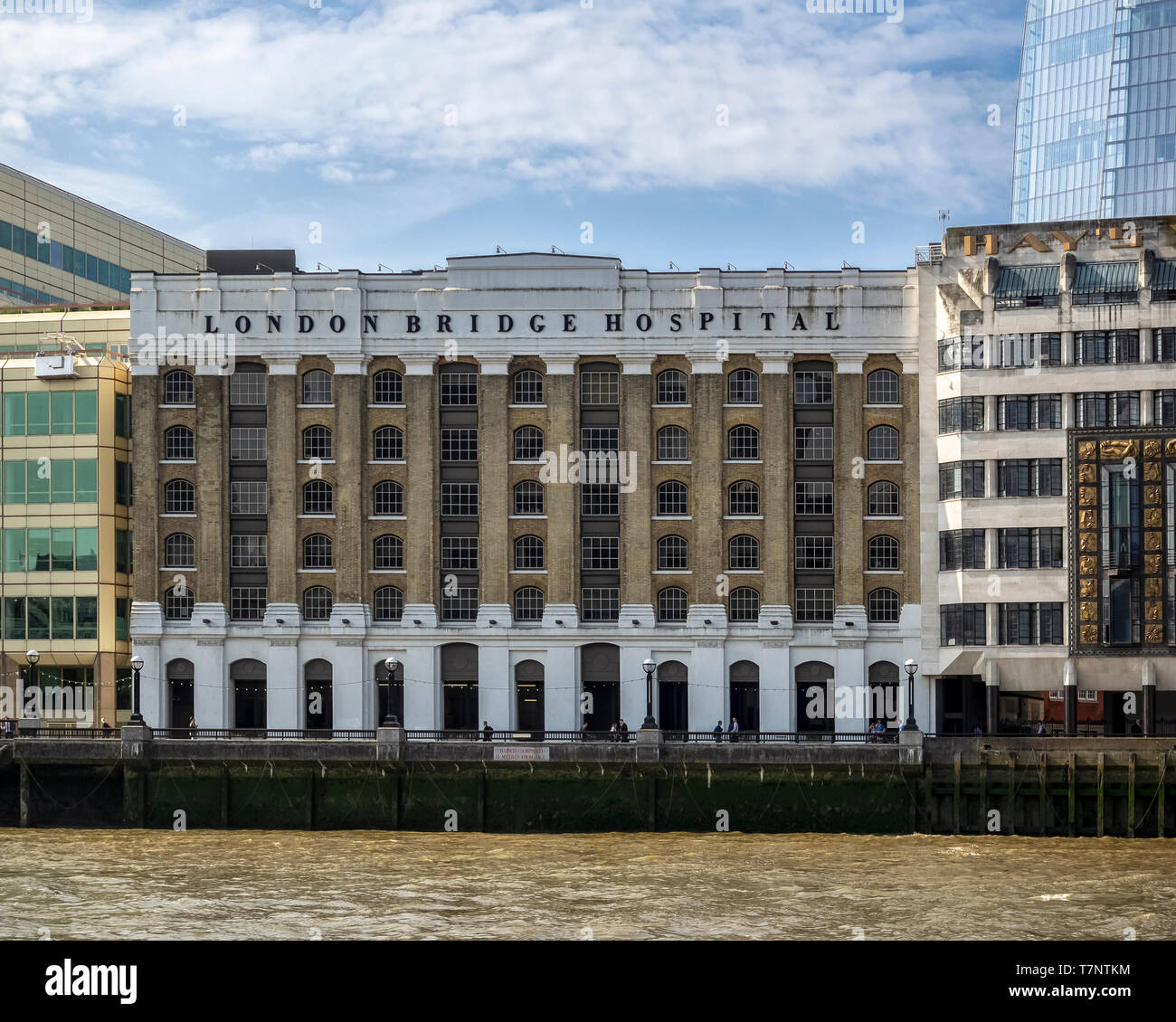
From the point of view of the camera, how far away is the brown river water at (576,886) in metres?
36.5

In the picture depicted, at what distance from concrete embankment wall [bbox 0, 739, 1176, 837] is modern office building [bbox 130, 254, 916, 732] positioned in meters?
12.5

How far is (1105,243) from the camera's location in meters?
67.6

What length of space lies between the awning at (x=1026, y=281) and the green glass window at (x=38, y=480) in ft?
136

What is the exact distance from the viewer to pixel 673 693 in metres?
70.7

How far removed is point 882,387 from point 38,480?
122 ft

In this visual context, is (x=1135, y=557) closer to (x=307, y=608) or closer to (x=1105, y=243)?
(x=1105, y=243)

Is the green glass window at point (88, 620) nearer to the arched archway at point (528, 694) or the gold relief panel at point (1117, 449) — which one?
the arched archway at point (528, 694)

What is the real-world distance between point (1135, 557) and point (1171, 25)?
393 ft

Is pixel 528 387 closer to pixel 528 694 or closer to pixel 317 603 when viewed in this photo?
pixel 317 603

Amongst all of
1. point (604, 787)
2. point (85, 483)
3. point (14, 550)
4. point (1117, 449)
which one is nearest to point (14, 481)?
point (14, 550)

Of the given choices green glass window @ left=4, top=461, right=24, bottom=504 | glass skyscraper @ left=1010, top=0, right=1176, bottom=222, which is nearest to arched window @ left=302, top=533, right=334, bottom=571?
green glass window @ left=4, top=461, right=24, bottom=504

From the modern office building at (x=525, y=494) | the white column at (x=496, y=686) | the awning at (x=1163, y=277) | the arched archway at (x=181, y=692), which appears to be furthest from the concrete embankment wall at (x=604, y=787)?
the awning at (x=1163, y=277)
